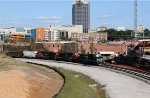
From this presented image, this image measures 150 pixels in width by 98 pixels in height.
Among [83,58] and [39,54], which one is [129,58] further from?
[39,54]

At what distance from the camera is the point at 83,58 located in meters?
68.4

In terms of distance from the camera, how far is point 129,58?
52.2 meters

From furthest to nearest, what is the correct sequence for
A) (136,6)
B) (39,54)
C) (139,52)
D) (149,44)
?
(136,6) < (39,54) < (139,52) < (149,44)

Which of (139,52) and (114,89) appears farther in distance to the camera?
(139,52)

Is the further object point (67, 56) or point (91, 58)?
point (67, 56)

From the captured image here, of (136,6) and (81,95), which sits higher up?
(136,6)

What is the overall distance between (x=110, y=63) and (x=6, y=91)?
37.9 meters

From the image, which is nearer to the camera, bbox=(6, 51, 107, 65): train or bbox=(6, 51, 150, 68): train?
bbox=(6, 51, 150, 68): train

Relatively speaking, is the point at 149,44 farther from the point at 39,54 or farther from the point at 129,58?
the point at 39,54

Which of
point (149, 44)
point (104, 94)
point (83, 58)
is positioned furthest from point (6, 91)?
point (83, 58)

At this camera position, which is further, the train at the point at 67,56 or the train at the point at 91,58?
the train at the point at 67,56

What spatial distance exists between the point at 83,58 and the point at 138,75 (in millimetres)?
27079

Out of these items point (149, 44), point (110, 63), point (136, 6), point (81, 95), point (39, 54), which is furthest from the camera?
point (136, 6)

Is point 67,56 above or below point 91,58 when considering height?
below
